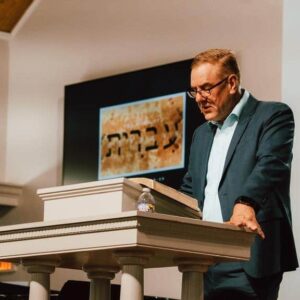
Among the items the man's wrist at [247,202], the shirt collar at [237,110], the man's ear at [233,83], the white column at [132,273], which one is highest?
the man's ear at [233,83]

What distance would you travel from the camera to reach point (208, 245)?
2496 mm

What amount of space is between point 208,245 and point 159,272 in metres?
4.13

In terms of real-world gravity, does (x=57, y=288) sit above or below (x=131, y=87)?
below

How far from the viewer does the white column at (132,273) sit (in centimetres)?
241

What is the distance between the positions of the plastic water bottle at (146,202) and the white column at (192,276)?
18 cm

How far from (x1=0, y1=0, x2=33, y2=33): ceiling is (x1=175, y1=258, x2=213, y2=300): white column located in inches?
218

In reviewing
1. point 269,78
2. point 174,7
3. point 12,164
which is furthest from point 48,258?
point 12,164

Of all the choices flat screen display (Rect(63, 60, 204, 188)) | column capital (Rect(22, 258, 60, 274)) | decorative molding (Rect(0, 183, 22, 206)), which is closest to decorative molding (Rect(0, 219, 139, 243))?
column capital (Rect(22, 258, 60, 274))

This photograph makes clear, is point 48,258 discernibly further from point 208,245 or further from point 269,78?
point 269,78

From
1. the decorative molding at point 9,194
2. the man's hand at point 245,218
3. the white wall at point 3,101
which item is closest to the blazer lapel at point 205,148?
the man's hand at point 245,218

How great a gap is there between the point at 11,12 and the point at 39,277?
5.65 meters

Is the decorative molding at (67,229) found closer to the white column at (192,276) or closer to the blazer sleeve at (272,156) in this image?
the white column at (192,276)

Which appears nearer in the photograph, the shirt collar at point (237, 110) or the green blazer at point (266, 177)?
the green blazer at point (266, 177)

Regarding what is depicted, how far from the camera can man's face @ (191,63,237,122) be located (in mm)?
2973
